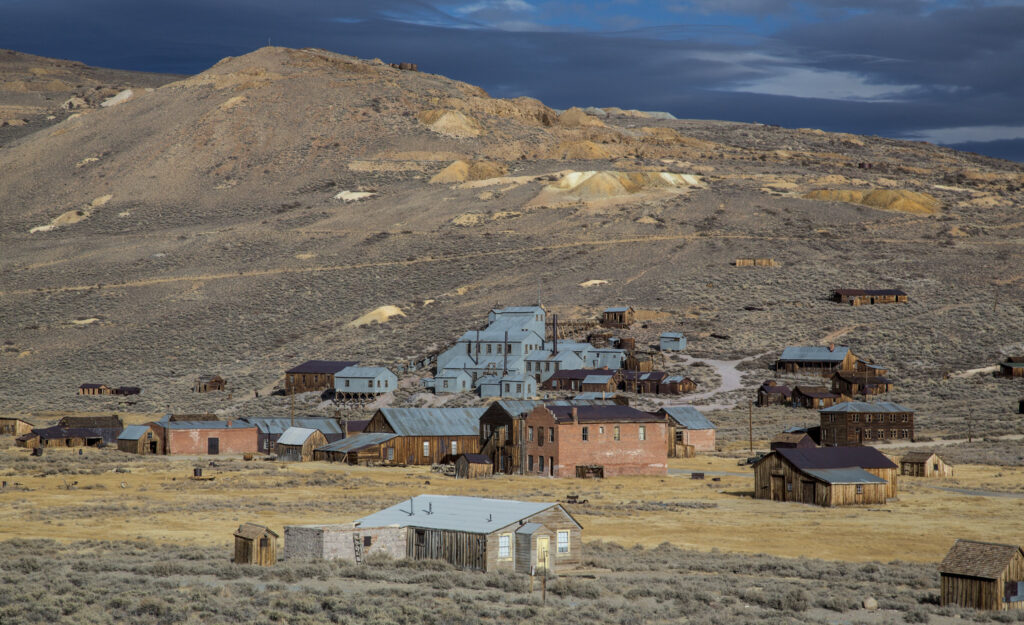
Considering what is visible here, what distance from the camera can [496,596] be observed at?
86.1 ft

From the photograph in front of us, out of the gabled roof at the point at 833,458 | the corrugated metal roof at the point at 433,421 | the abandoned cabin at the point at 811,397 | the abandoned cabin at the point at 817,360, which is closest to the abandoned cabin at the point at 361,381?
the corrugated metal roof at the point at 433,421

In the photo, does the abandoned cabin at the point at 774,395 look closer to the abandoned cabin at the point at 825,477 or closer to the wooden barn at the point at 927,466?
the wooden barn at the point at 927,466

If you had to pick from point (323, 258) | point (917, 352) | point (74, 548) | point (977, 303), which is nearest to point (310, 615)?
point (74, 548)

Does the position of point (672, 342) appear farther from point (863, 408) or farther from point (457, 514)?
point (457, 514)

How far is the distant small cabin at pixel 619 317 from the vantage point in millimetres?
112688

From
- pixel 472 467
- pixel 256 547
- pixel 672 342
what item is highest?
pixel 672 342

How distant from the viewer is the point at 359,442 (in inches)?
2569

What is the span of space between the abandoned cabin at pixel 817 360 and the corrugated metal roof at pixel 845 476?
49924 millimetres

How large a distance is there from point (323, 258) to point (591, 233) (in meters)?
33.0

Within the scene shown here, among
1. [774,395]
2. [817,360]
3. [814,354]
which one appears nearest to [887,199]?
[814,354]

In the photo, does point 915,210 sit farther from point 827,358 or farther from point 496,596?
point 496,596

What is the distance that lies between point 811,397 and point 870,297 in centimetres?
3423

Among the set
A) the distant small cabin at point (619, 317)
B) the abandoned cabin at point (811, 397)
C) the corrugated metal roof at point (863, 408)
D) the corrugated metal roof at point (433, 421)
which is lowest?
the corrugated metal roof at point (433, 421)

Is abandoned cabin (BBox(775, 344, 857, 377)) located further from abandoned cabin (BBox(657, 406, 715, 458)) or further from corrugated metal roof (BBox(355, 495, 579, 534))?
corrugated metal roof (BBox(355, 495, 579, 534))
